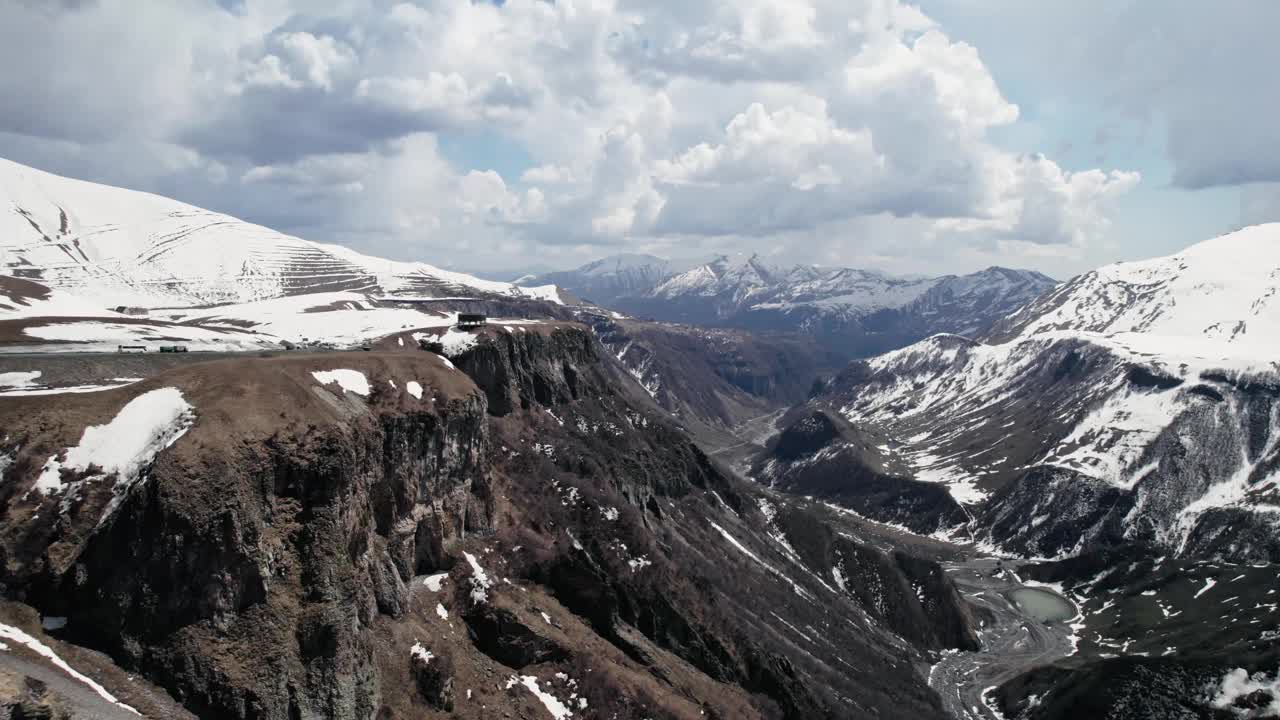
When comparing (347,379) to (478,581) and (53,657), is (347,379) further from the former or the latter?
(53,657)

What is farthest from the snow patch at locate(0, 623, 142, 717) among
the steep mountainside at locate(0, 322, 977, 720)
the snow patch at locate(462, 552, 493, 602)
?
the snow patch at locate(462, 552, 493, 602)

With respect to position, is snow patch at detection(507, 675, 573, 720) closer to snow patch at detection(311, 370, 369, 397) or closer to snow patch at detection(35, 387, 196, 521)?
snow patch at detection(311, 370, 369, 397)

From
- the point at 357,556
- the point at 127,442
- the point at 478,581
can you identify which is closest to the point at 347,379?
the point at 357,556

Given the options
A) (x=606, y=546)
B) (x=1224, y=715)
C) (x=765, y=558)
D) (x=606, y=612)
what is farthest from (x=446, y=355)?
(x=1224, y=715)

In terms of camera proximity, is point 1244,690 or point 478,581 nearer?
point 478,581

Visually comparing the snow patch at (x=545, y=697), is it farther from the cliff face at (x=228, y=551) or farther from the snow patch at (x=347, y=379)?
the snow patch at (x=347, y=379)

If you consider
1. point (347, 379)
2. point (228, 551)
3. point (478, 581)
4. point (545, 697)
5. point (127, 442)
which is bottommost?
point (545, 697)

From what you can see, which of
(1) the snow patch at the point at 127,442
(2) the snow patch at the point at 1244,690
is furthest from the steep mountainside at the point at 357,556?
(2) the snow patch at the point at 1244,690

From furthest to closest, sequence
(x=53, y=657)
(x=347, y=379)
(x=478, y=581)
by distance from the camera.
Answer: (x=478, y=581), (x=347, y=379), (x=53, y=657)
